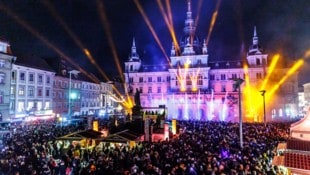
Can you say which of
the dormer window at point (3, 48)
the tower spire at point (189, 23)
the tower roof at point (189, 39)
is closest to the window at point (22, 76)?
→ the dormer window at point (3, 48)

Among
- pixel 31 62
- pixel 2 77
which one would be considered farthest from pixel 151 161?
pixel 31 62

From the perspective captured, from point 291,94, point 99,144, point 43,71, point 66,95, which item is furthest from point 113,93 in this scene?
point 99,144

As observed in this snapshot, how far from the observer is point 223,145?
18.8 m

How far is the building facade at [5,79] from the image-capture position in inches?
1571

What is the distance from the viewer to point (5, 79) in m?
40.6

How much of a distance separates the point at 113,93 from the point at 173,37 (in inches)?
1137

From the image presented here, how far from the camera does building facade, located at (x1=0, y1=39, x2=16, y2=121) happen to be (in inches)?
1571

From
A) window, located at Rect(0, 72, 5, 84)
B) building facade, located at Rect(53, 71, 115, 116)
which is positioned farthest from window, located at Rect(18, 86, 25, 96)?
building facade, located at Rect(53, 71, 115, 116)

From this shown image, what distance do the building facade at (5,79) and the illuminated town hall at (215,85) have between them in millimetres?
40685

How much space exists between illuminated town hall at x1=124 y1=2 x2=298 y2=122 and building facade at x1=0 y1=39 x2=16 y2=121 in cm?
4069

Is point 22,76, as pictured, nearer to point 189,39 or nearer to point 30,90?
point 30,90

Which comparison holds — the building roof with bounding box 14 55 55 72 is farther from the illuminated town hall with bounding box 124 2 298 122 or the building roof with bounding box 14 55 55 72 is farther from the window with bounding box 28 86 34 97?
the illuminated town hall with bounding box 124 2 298 122

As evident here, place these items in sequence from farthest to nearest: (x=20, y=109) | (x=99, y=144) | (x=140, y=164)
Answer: (x=20, y=109)
(x=99, y=144)
(x=140, y=164)

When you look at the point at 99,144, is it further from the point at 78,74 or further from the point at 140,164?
the point at 78,74
